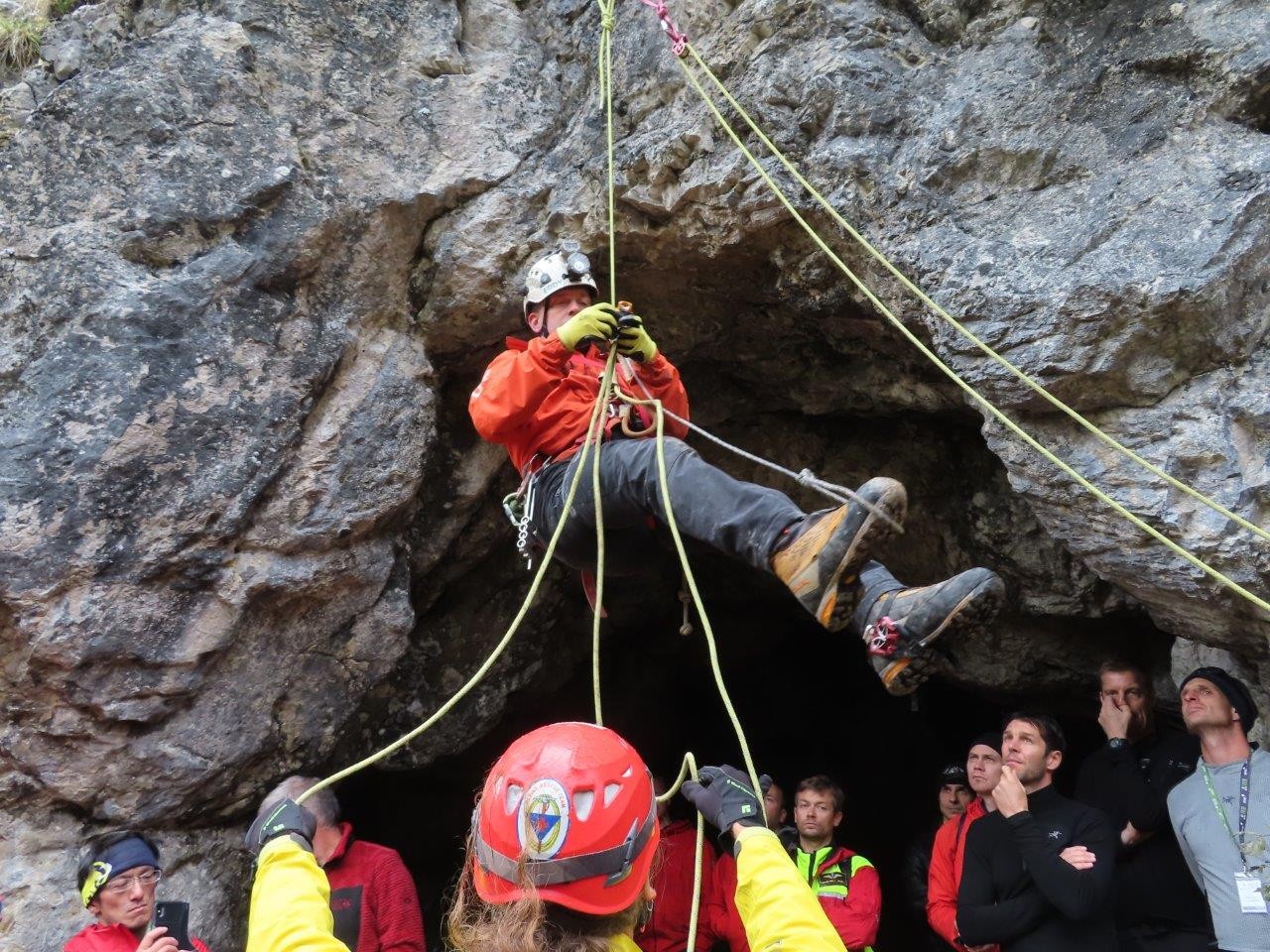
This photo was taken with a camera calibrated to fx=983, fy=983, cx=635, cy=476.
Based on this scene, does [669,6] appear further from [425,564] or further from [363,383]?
[425,564]

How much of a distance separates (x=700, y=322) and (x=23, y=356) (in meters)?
3.04

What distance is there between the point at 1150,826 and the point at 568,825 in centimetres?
277

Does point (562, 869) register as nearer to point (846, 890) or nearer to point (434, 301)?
point (846, 890)

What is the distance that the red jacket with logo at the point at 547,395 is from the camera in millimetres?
3469

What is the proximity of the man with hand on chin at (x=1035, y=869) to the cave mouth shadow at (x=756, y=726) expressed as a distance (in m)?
2.57

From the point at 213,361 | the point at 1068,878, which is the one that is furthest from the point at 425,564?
the point at 1068,878

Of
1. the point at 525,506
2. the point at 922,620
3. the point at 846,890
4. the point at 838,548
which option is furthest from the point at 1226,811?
the point at 525,506

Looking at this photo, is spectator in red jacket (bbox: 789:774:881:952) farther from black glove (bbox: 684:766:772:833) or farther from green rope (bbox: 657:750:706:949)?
black glove (bbox: 684:766:772:833)

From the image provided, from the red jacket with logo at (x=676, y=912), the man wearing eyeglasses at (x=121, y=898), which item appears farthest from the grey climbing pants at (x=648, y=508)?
the man wearing eyeglasses at (x=121, y=898)

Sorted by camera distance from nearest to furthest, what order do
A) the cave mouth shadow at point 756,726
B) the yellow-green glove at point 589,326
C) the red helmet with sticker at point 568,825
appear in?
1. the red helmet with sticker at point 568,825
2. the yellow-green glove at point 589,326
3. the cave mouth shadow at point 756,726

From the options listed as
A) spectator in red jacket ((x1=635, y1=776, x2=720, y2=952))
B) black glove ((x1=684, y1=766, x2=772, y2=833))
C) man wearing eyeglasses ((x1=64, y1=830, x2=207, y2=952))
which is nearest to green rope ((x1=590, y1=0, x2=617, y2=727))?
spectator in red jacket ((x1=635, y1=776, x2=720, y2=952))

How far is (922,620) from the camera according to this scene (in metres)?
2.64

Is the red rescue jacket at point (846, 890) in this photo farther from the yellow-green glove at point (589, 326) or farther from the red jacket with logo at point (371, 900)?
the yellow-green glove at point (589, 326)

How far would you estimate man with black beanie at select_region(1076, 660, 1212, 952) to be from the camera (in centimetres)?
358
